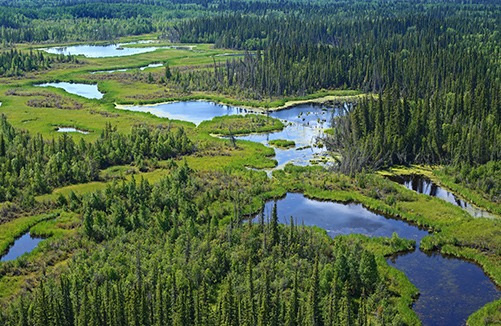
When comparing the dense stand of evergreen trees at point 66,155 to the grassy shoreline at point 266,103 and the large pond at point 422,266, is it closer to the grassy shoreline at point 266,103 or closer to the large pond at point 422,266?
the large pond at point 422,266

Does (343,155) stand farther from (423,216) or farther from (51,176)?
(51,176)

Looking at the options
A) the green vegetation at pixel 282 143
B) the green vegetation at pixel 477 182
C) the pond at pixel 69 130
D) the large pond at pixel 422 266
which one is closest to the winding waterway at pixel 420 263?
the large pond at pixel 422 266

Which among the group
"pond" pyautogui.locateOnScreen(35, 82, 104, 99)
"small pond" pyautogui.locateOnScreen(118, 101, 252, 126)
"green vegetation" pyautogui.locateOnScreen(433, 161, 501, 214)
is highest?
"pond" pyautogui.locateOnScreen(35, 82, 104, 99)

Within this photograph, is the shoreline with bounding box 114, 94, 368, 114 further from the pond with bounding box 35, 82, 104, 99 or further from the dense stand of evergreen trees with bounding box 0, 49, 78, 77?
the dense stand of evergreen trees with bounding box 0, 49, 78, 77

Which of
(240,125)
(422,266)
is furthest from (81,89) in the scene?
(422,266)

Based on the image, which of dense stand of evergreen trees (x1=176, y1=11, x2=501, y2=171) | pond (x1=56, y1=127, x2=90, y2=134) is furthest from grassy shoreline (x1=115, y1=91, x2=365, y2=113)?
pond (x1=56, y1=127, x2=90, y2=134)

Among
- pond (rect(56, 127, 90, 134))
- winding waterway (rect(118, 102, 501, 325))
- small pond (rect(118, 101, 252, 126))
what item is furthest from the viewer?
small pond (rect(118, 101, 252, 126))

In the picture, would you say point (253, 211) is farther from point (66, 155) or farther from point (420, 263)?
point (66, 155)

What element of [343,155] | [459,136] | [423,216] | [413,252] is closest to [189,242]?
[413,252]
